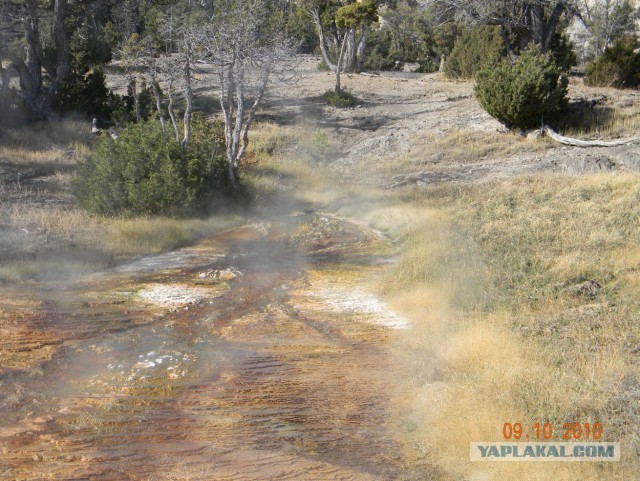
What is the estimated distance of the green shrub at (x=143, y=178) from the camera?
14.9 meters

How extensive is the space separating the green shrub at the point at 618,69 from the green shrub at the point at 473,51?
14.0 ft

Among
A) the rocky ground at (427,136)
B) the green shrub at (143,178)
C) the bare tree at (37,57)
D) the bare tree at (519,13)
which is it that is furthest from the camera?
the bare tree at (519,13)

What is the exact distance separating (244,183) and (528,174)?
7544 millimetres

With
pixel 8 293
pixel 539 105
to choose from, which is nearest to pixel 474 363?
pixel 8 293

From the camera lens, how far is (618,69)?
26797mm

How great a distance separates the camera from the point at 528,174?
1791cm

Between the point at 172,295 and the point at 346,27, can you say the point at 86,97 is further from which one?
the point at 172,295

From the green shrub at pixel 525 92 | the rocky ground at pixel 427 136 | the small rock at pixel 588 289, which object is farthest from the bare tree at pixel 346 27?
the small rock at pixel 588 289

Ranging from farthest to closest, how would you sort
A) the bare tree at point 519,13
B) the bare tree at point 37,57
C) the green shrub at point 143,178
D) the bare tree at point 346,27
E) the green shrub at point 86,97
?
the bare tree at point 346,27
the bare tree at point 519,13
the green shrub at point 86,97
the bare tree at point 37,57
the green shrub at point 143,178

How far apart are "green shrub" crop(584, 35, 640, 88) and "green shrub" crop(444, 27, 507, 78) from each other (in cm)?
427

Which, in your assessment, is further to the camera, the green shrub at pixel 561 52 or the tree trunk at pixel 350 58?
the tree trunk at pixel 350 58

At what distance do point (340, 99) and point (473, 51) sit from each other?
8328 millimetres

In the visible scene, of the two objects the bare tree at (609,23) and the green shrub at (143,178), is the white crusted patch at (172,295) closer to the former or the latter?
the green shrub at (143,178)

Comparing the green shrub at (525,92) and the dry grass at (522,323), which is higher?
the green shrub at (525,92)
